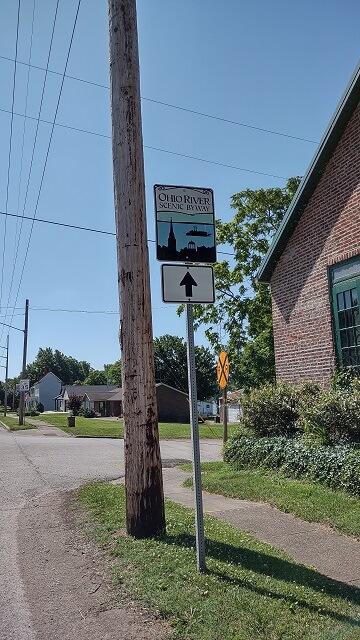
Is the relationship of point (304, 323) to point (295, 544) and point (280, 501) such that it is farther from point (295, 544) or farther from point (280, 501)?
point (295, 544)

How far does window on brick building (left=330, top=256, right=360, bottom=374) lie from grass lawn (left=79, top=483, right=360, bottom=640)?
517 cm

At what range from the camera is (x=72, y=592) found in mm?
4531

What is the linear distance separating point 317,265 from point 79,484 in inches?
251

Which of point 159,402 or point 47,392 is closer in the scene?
point 159,402

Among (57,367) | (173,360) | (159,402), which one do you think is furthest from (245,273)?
(57,367)

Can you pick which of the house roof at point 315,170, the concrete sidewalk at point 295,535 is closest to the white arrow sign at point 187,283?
the concrete sidewalk at point 295,535

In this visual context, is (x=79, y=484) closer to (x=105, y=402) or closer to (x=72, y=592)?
(x=72, y=592)

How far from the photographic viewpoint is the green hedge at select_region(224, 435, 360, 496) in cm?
763

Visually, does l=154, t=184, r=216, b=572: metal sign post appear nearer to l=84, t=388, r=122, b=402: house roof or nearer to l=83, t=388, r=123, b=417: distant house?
l=83, t=388, r=123, b=417: distant house

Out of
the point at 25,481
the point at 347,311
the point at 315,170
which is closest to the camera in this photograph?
the point at 347,311

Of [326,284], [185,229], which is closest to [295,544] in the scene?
[185,229]

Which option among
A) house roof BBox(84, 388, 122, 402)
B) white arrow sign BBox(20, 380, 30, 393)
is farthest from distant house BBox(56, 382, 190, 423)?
white arrow sign BBox(20, 380, 30, 393)

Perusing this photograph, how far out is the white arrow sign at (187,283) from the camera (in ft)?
16.0

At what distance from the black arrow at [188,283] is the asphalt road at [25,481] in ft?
9.46
